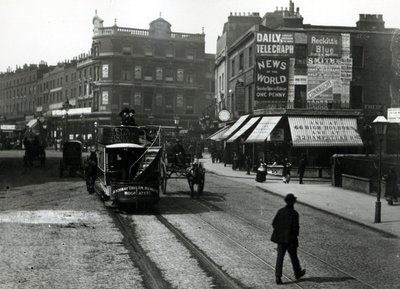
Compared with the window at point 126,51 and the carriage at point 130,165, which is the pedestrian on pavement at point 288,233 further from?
the window at point 126,51

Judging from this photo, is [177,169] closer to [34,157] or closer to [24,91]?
[34,157]

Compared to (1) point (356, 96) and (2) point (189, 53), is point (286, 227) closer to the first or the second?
(1) point (356, 96)

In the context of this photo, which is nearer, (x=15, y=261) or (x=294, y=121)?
(x=15, y=261)

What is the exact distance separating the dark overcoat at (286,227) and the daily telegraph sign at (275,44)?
28.8m

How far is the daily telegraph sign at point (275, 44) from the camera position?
3697 cm

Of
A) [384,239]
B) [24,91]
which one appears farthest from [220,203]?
[24,91]

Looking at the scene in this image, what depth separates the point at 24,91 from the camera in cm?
11406

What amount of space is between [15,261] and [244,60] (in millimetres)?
35707

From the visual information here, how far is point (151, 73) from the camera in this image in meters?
81.6

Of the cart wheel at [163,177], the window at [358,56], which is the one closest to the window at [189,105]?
the window at [358,56]

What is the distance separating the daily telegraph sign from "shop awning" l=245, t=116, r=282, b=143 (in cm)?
474

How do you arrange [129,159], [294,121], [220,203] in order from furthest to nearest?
[294,121] → [220,203] → [129,159]

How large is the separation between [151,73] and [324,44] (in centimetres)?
4730

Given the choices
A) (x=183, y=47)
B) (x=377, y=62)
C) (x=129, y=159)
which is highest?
(x=183, y=47)
